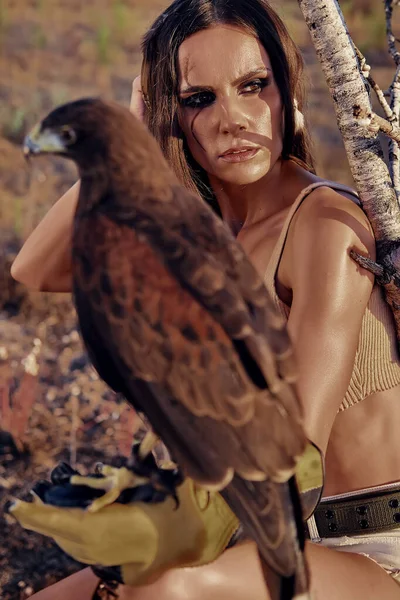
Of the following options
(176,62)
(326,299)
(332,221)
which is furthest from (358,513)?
(176,62)

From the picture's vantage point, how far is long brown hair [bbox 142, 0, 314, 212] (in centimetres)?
182

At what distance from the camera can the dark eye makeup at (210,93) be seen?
1750 mm

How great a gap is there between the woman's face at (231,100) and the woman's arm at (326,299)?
6.9 inches

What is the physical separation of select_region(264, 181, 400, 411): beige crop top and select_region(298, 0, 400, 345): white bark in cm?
6

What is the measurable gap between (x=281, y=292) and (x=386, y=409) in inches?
14.6

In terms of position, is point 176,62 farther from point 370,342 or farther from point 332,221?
point 370,342

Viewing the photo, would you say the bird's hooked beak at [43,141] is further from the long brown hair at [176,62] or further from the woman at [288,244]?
the long brown hair at [176,62]

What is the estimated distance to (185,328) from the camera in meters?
1.06

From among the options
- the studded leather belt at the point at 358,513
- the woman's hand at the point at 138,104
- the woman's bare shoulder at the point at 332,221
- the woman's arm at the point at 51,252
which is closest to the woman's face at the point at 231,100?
the woman's bare shoulder at the point at 332,221

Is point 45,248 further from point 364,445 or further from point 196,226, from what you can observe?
point 196,226

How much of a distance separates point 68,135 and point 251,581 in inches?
39.8

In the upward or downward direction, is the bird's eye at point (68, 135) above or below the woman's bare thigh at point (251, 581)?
above

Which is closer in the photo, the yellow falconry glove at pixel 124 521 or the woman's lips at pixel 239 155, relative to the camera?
the yellow falconry glove at pixel 124 521

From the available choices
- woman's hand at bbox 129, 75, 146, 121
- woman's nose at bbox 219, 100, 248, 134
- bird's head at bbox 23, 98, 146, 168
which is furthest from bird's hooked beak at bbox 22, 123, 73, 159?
woman's hand at bbox 129, 75, 146, 121
